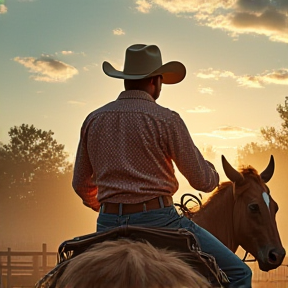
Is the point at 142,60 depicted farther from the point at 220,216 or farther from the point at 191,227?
the point at 220,216

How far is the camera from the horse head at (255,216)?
20.1 ft

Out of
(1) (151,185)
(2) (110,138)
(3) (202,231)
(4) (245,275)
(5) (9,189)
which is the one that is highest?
(5) (9,189)

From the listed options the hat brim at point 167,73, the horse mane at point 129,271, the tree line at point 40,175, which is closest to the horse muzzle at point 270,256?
the hat brim at point 167,73

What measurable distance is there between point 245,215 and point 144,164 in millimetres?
2426

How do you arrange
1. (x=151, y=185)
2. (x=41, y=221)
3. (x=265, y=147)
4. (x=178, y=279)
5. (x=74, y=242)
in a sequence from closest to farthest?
(x=178, y=279), (x=74, y=242), (x=151, y=185), (x=265, y=147), (x=41, y=221)

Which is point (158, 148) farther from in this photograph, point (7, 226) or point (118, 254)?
point (7, 226)

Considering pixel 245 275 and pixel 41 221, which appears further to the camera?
pixel 41 221

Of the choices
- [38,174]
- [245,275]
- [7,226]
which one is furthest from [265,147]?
[245,275]

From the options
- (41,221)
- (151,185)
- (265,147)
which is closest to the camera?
(151,185)

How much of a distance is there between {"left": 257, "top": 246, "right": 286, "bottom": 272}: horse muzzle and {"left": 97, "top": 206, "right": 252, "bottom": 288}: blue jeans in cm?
200

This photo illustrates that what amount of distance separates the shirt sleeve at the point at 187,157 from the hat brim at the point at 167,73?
0.36 meters

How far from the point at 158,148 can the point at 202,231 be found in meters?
0.63

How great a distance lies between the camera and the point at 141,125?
4.08 meters

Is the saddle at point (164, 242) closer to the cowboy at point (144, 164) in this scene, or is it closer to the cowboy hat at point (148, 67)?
the cowboy at point (144, 164)
